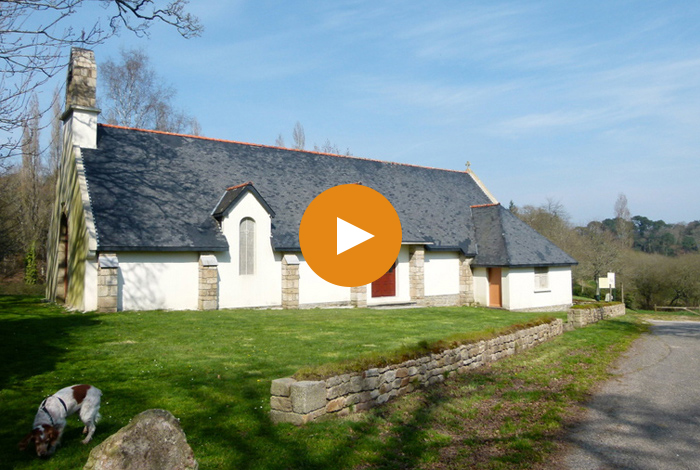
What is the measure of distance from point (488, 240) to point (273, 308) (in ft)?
47.4

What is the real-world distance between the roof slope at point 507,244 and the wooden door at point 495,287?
0.86 meters

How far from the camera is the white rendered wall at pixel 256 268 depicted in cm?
2292

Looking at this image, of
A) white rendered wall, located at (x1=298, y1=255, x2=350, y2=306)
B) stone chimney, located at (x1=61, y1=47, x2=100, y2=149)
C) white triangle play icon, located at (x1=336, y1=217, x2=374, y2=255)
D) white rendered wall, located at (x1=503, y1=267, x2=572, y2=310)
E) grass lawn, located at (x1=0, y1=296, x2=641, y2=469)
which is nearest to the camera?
grass lawn, located at (x1=0, y1=296, x2=641, y2=469)

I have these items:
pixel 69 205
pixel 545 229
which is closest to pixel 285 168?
pixel 69 205

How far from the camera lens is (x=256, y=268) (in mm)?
23656

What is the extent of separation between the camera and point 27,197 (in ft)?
147

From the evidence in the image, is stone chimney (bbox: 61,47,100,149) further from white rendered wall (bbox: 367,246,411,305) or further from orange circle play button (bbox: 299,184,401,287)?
white rendered wall (bbox: 367,246,411,305)

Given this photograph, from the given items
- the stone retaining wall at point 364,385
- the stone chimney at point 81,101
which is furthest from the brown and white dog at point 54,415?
the stone chimney at point 81,101

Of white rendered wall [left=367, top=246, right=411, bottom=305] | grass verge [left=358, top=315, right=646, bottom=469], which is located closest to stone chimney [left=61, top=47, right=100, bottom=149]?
white rendered wall [left=367, top=246, right=411, bottom=305]

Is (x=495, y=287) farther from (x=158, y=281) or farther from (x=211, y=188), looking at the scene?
(x=158, y=281)

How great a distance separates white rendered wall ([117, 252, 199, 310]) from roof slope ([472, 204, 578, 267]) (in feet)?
55.3

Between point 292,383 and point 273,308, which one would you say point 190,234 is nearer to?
point 273,308

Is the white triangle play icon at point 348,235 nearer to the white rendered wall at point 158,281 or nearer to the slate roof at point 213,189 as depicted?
the slate roof at point 213,189

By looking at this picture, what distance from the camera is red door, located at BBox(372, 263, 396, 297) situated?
28000mm
